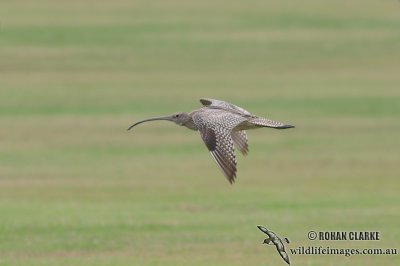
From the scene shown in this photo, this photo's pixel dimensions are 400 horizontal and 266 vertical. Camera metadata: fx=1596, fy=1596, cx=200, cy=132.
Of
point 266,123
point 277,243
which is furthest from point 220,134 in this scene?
point 277,243

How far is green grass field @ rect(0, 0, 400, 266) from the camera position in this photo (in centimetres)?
2136

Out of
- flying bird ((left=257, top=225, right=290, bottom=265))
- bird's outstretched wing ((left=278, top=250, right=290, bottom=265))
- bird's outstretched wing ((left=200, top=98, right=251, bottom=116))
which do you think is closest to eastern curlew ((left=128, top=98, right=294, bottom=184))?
bird's outstretched wing ((left=200, top=98, right=251, bottom=116))

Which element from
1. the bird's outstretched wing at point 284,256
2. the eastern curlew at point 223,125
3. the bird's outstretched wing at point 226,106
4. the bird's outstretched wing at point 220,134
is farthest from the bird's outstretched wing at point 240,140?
the bird's outstretched wing at point 284,256

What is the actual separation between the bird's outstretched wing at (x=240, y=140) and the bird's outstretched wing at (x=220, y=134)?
655mm

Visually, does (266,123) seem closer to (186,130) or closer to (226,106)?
(226,106)

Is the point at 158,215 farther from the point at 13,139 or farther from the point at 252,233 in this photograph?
A: the point at 13,139

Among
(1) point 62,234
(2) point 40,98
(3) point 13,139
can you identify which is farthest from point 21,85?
(1) point 62,234

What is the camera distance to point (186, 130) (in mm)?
34562

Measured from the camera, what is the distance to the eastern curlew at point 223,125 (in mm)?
14422

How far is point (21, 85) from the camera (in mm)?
42156

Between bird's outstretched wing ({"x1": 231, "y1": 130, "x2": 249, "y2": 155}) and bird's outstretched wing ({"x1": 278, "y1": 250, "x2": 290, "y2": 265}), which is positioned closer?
bird's outstretched wing ({"x1": 231, "y1": 130, "x2": 249, "y2": 155})

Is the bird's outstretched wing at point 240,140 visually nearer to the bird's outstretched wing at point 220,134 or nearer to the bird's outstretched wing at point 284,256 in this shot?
the bird's outstretched wing at point 220,134

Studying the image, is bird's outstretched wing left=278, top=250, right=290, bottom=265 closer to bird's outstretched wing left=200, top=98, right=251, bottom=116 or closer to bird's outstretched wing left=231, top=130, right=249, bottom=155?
bird's outstretched wing left=231, top=130, right=249, bottom=155

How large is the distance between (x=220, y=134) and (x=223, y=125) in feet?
0.80
